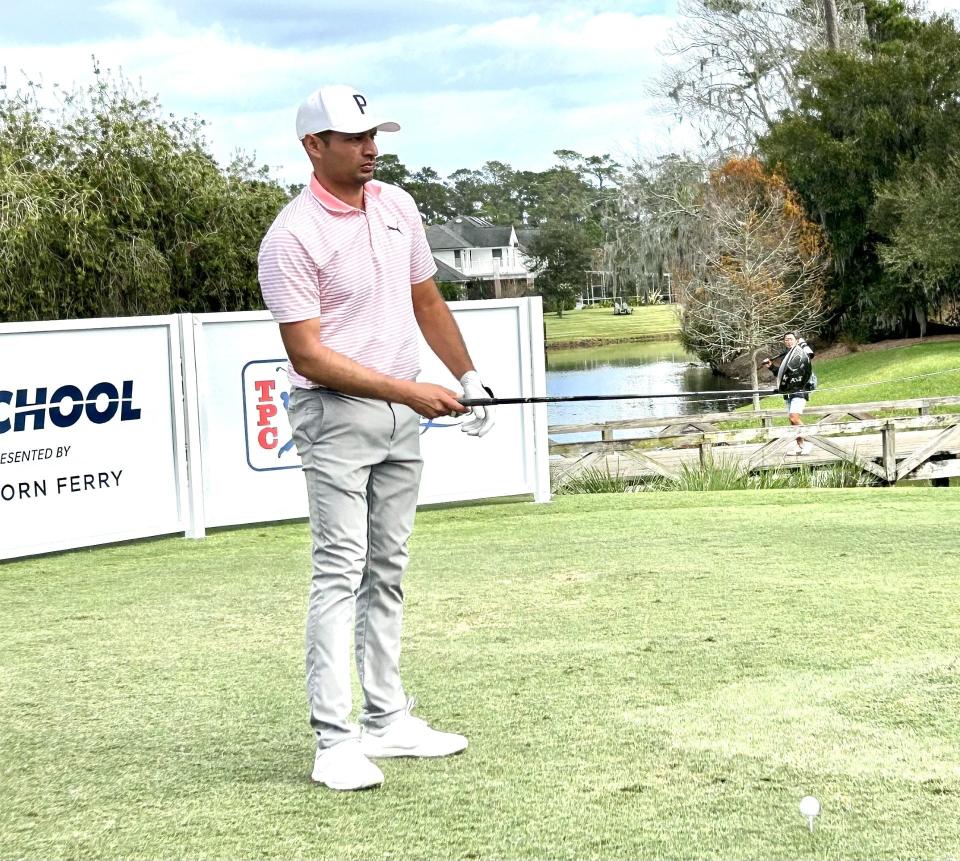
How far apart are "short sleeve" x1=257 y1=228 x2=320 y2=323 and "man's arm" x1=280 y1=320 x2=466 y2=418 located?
0.04 meters

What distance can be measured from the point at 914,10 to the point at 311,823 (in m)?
62.3

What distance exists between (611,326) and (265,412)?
88.9m

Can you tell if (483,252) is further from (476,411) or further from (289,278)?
(289,278)

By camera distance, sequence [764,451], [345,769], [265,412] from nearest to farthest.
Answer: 1. [345,769]
2. [265,412]
3. [764,451]

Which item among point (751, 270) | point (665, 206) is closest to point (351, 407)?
point (751, 270)

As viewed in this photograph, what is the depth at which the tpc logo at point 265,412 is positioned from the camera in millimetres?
10164

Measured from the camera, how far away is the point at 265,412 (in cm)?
1022

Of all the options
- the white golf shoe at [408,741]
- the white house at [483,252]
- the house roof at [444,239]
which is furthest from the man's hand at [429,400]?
the house roof at [444,239]

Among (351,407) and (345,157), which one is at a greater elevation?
(345,157)

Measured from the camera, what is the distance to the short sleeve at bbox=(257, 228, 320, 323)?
3.83m

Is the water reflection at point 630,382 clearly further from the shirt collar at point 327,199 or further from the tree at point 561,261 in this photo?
the tree at point 561,261

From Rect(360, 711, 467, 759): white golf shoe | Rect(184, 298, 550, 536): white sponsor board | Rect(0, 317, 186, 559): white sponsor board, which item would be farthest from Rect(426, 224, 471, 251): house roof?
Rect(360, 711, 467, 759): white golf shoe

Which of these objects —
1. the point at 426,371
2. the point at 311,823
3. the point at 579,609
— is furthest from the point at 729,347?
the point at 311,823

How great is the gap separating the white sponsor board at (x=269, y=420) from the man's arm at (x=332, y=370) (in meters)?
6.25
